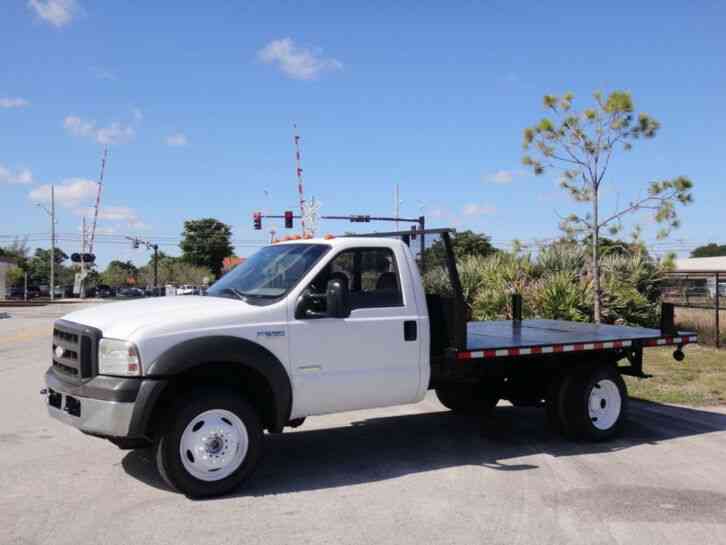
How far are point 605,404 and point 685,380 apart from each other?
4569mm

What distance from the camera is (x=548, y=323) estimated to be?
9773 millimetres

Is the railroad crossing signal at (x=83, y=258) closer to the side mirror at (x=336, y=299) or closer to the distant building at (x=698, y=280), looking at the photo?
the distant building at (x=698, y=280)

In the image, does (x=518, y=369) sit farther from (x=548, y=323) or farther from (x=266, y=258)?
(x=266, y=258)

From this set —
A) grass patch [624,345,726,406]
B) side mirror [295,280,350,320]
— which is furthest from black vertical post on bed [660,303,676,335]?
side mirror [295,280,350,320]

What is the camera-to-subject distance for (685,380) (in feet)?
38.5

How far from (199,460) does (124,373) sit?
0.87 m

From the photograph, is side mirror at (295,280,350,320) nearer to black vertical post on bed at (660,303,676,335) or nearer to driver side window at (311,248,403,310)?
driver side window at (311,248,403,310)

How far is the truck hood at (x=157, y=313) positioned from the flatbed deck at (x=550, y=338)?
85.9 inches

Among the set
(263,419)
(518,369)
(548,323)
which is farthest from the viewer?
(548,323)

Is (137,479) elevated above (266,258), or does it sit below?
below

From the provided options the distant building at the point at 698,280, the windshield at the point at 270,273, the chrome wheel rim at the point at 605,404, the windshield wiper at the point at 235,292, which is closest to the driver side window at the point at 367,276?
the windshield at the point at 270,273

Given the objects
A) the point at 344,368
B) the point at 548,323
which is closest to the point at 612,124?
the point at 548,323

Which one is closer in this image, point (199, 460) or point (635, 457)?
point (199, 460)

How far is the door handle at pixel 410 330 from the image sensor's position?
21.9 feet
